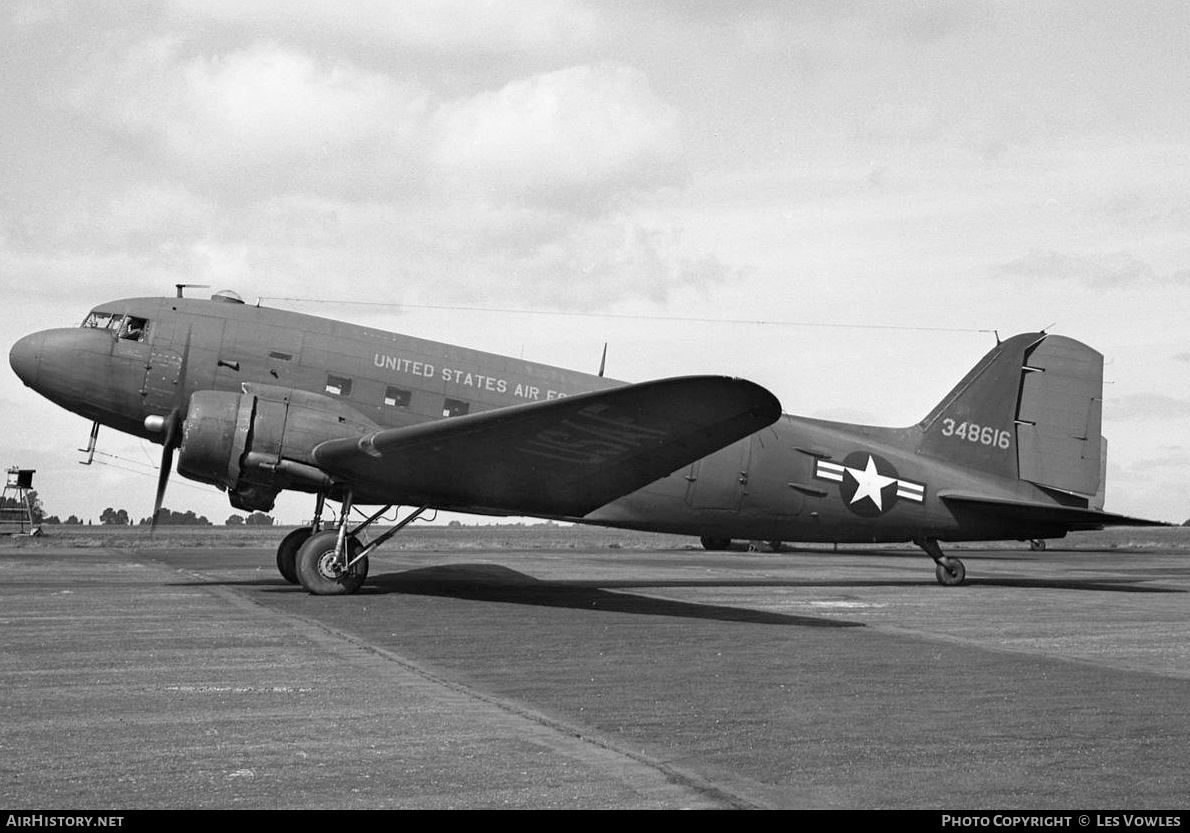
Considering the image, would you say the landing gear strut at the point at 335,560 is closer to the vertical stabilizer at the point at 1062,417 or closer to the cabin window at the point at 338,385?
the cabin window at the point at 338,385

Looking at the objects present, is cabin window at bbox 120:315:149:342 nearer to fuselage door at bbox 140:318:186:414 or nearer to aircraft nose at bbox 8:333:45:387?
fuselage door at bbox 140:318:186:414

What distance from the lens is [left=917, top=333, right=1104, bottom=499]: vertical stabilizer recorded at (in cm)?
2141

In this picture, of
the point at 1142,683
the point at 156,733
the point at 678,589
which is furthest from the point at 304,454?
the point at 1142,683

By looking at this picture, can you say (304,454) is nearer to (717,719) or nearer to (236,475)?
(236,475)

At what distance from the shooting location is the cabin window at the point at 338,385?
56.7 ft

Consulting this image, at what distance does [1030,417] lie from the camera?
71.0ft

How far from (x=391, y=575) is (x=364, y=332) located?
506 cm

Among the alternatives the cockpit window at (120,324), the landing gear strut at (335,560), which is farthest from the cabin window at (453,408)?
the cockpit window at (120,324)

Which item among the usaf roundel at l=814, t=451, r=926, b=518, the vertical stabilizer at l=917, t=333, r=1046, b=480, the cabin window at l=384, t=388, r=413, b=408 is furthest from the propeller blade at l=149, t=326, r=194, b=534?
the vertical stabilizer at l=917, t=333, r=1046, b=480

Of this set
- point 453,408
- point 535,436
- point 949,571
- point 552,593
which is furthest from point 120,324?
point 949,571

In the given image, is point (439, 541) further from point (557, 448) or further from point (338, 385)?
point (557, 448)

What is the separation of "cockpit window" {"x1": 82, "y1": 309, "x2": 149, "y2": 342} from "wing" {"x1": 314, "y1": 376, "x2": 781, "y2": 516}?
3796 mm

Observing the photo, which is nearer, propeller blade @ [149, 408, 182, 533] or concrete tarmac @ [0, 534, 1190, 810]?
concrete tarmac @ [0, 534, 1190, 810]

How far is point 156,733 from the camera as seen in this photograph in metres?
6.79
